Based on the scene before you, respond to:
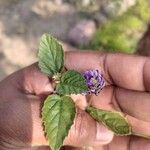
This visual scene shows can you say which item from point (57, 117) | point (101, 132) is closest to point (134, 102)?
point (101, 132)

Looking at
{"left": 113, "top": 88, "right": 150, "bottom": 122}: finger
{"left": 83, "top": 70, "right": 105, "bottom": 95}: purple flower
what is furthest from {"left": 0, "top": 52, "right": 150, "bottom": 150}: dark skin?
{"left": 83, "top": 70, "right": 105, "bottom": 95}: purple flower

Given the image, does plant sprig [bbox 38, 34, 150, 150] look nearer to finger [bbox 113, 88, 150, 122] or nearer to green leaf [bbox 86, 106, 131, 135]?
green leaf [bbox 86, 106, 131, 135]

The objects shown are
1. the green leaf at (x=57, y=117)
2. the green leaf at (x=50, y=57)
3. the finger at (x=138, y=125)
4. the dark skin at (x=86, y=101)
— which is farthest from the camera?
the finger at (x=138, y=125)

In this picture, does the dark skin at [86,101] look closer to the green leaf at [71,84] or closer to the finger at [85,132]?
the finger at [85,132]

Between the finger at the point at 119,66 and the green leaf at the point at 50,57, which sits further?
the finger at the point at 119,66

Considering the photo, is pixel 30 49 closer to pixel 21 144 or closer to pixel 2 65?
pixel 2 65

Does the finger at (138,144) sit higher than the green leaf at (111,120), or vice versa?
the green leaf at (111,120)

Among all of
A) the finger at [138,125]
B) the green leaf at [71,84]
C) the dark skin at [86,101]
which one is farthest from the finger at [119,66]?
the green leaf at [71,84]

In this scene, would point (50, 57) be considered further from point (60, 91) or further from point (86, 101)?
point (86, 101)
